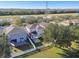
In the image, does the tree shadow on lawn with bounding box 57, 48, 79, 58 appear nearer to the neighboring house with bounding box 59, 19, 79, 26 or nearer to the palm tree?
the neighboring house with bounding box 59, 19, 79, 26

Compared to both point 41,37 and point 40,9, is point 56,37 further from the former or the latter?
point 40,9

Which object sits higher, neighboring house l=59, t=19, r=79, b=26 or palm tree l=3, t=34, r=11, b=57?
neighboring house l=59, t=19, r=79, b=26

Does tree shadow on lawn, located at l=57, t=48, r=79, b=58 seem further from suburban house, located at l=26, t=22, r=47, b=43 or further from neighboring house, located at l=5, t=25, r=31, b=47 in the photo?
neighboring house, located at l=5, t=25, r=31, b=47

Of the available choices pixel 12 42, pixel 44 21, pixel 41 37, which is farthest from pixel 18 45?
pixel 44 21

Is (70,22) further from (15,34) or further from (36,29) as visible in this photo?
(15,34)

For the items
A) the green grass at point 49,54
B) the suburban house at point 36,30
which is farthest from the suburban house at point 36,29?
the green grass at point 49,54

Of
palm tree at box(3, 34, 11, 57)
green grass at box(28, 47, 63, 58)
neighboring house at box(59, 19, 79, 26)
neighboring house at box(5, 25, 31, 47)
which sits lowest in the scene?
green grass at box(28, 47, 63, 58)

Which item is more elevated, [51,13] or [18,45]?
[51,13]

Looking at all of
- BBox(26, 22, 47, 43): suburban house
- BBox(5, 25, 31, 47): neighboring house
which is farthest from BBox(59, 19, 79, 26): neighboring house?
BBox(5, 25, 31, 47): neighboring house
